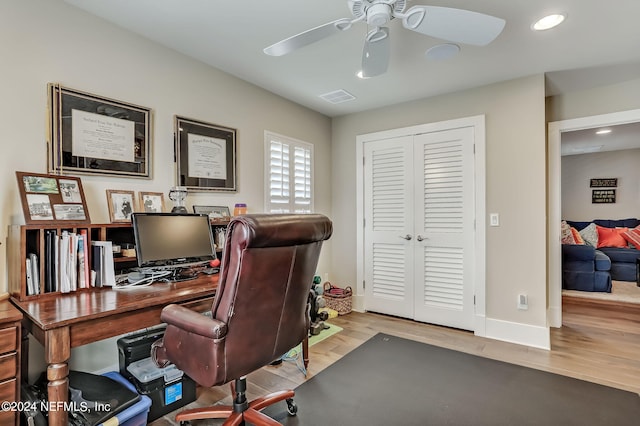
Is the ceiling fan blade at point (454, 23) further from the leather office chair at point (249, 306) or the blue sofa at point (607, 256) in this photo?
the blue sofa at point (607, 256)

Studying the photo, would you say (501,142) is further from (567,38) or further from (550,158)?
(567,38)

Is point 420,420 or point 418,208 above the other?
point 418,208

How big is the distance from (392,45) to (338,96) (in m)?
1.11

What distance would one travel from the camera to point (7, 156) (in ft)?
5.78

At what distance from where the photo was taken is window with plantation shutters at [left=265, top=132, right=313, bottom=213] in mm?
3443

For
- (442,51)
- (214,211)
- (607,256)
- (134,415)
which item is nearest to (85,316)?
(134,415)

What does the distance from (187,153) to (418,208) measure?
7.88 feet

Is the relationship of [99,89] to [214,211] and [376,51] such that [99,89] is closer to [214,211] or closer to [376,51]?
[214,211]

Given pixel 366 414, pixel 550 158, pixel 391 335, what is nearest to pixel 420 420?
pixel 366 414

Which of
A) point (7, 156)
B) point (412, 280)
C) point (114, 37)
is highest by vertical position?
point (114, 37)

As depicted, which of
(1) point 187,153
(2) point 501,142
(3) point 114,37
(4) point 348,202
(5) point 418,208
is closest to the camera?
(3) point 114,37

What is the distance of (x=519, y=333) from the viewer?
3084 mm

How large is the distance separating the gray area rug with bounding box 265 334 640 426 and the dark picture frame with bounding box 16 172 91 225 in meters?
1.62

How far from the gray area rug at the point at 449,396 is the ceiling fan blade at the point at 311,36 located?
209 centimetres
